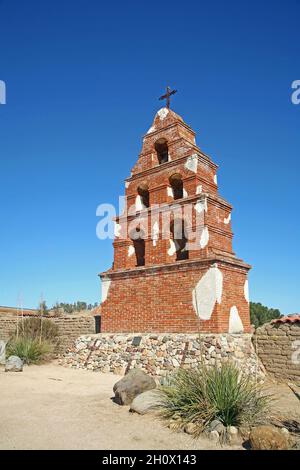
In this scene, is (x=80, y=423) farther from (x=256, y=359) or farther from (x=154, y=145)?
(x=154, y=145)

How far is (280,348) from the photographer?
9.84m

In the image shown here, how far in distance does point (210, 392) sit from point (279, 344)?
16.1 feet

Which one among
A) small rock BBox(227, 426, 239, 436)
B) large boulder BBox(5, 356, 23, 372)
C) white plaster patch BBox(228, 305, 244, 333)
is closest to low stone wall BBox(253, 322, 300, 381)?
white plaster patch BBox(228, 305, 244, 333)

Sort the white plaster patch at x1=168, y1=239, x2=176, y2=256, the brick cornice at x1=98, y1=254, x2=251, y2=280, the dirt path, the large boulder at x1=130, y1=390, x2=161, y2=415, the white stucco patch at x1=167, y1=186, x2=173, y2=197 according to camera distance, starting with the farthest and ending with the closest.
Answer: the white stucco patch at x1=167, y1=186, x2=173, y2=197, the white plaster patch at x1=168, y1=239, x2=176, y2=256, the brick cornice at x1=98, y1=254, x2=251, y2=280, the large boulder at x1=130, y1=390, x2=161, y2=415, the dirt path

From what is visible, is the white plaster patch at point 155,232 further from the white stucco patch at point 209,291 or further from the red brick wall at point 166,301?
the white stucco patch at point 209,291

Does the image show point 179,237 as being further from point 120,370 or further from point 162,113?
point 162,113

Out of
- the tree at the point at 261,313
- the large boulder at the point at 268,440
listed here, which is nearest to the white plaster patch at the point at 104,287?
the large boulder at the point at 268,440

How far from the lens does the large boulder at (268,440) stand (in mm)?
4377

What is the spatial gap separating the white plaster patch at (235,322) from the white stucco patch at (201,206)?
305 cm

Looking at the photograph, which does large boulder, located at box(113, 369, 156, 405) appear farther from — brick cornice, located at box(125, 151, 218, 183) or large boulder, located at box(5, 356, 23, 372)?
brick cornice, located at box(125, 151, 218, 183)

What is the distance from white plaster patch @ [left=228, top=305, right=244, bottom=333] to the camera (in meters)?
10.5

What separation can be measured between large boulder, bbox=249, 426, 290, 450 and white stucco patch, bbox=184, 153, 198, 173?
28.1 ft

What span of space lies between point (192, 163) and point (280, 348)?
20.3ft

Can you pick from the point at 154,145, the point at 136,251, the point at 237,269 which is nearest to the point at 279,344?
the point at 237,269
